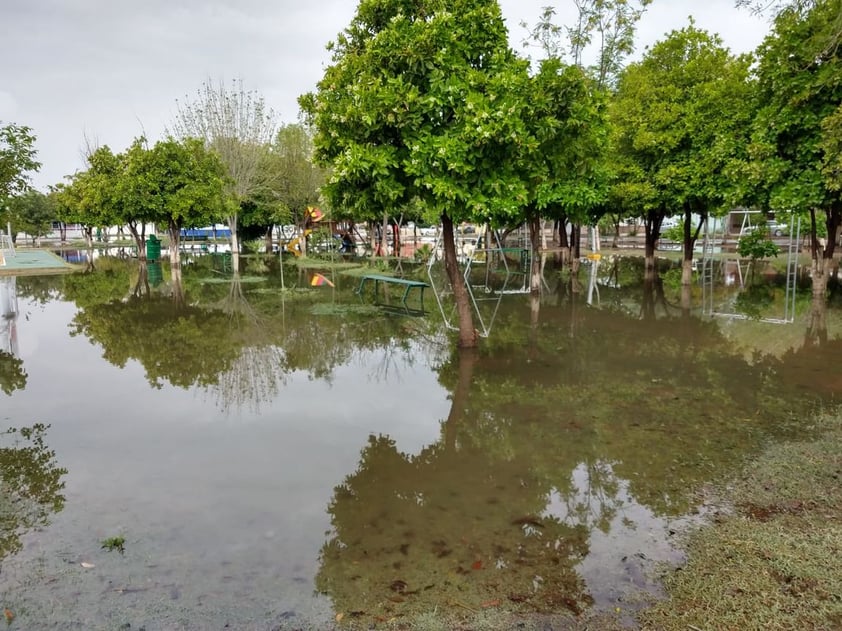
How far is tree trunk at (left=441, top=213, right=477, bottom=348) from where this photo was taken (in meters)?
10.5

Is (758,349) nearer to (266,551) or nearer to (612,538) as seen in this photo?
(612,538)

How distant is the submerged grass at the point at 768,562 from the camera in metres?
3.66

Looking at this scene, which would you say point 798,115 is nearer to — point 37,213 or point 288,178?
point 288,178

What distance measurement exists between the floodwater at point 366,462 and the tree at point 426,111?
3.13 meters

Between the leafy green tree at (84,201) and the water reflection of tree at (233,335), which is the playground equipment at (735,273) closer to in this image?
the water reflection of tree at (233,335)

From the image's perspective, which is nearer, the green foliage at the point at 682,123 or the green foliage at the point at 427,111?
the green foliage at the point at 427,111

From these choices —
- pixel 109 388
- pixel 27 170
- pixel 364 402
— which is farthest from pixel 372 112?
pixel 27 170

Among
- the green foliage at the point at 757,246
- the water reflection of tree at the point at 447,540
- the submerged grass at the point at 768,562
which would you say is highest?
the green foliage at the point at 757,246

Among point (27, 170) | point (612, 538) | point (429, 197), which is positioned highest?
point (27, 170)

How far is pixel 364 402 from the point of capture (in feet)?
28.1

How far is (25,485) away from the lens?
579 centimetres

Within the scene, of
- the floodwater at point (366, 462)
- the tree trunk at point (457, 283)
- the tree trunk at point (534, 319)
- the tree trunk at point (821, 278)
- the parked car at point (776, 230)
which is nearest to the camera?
the floodwater at point (366, 462)

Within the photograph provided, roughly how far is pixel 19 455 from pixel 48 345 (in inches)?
273

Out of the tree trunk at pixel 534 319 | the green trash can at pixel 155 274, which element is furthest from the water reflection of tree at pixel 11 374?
the green trash can at pixel 155 274
